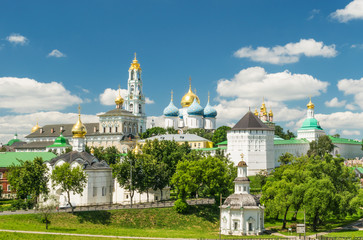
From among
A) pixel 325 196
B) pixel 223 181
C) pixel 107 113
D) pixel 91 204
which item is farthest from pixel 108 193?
pixel 107 113

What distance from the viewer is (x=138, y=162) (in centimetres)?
6088

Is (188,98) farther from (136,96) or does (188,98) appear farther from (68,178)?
(68,178)

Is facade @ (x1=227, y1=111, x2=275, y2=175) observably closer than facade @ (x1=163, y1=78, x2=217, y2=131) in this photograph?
Yes

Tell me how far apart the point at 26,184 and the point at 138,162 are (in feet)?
47.6

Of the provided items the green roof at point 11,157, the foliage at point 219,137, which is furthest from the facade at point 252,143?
the green roof at point 11,157

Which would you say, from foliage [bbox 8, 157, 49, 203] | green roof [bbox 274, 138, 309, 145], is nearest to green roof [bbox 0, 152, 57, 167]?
foliage [bbox 8, 157, 49, 203]

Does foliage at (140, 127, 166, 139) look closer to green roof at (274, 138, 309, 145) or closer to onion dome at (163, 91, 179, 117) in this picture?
onion dome at (163, 91, 179, 117)

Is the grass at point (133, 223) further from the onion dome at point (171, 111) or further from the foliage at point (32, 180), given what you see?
the onion dome at point (171, 111)

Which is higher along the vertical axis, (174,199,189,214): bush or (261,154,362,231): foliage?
(261,154,362,231): foliage

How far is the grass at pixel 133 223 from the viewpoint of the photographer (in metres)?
46.1

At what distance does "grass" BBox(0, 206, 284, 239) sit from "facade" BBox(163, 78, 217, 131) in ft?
274

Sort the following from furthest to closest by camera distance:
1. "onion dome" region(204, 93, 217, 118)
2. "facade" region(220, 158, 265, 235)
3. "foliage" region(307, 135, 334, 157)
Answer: "onion dome" region(204, 93, 217, 118) → "foliage" region(307, 135, 334, 157) → "facade" region(220, 158, 265, 235)

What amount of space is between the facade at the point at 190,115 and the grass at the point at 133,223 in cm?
8348

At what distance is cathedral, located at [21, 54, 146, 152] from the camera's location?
12488 centimetres
